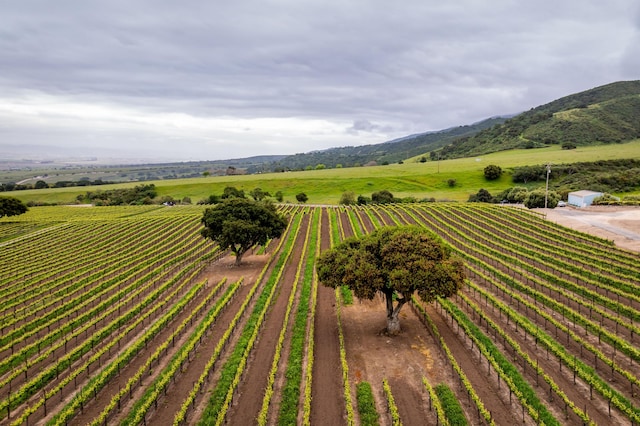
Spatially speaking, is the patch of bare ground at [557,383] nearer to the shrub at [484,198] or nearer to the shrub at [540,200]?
the shrub at [540,200]

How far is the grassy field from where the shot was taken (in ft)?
423

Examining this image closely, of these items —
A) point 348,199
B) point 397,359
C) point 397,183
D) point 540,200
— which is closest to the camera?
point 397,359

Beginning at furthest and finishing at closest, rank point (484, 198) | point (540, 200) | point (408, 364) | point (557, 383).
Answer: point (484, 198) < point (540, 200) < point (408, 364) < point (557, 383)

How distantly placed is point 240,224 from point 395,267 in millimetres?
22675

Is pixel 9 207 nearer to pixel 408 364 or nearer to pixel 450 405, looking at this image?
pixel 408 364

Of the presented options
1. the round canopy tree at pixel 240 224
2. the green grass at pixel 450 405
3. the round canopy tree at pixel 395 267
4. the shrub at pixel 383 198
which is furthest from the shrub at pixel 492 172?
the green grass at pixel 450 405

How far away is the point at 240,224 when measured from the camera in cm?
4281

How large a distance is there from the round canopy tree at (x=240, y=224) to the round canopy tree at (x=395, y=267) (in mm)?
17545

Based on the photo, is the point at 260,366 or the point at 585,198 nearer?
the point at 260,366

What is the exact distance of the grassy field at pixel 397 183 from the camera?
423ft

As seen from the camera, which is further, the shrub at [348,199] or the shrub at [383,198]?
the shrub at [348,199]

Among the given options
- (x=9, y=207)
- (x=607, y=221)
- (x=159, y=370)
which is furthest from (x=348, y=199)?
(x=159, y=370)

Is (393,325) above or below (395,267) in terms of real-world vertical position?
below

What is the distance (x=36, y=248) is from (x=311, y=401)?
208 feet
